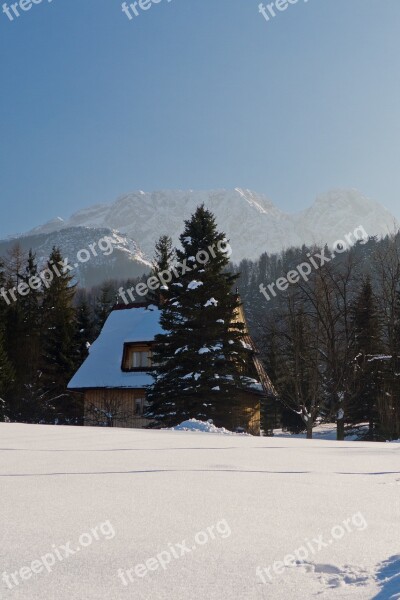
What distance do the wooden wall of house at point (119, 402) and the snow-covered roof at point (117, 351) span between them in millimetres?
497

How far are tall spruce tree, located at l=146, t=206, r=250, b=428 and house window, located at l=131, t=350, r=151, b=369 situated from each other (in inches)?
267

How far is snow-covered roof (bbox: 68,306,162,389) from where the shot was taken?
34250 millimetres

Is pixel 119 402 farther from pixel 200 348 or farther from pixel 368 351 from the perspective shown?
pixel 368 351

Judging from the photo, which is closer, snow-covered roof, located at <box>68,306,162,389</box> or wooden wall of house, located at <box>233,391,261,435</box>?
wooden wall of house, located at <box>233,391,261,435</box>

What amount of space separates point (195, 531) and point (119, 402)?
29.9 metres

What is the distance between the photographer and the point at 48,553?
3.23m

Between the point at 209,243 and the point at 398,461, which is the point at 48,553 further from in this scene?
the point at 209,243

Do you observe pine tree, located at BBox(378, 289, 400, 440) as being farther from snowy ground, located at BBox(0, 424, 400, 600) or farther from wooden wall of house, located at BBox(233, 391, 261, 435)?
snowy ground, located at BBox(0, 424, 400, 600)

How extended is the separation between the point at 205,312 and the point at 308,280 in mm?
7478

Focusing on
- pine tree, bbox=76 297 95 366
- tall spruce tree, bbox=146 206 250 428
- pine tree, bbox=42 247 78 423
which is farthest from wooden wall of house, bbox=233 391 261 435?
pine tree, bbox=76 297 95 366

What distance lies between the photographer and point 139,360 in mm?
35125

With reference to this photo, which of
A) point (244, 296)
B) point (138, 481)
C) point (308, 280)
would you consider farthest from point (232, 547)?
point (244, 296)

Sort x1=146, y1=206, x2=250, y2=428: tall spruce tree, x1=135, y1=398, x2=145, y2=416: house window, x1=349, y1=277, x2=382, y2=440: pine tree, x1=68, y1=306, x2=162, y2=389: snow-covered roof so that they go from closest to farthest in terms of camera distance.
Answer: x1=146, y1=206, x2=250, y2=428: tall spruce tree
x1=135, y1=398, x2=145, y2=416: house window
x1=68, y1=306, x2=162, y2=389: snow-covered roof
x1=349, y1=277, x2=382, y2=440: pine tree

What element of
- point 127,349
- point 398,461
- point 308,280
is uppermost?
point 308,280
